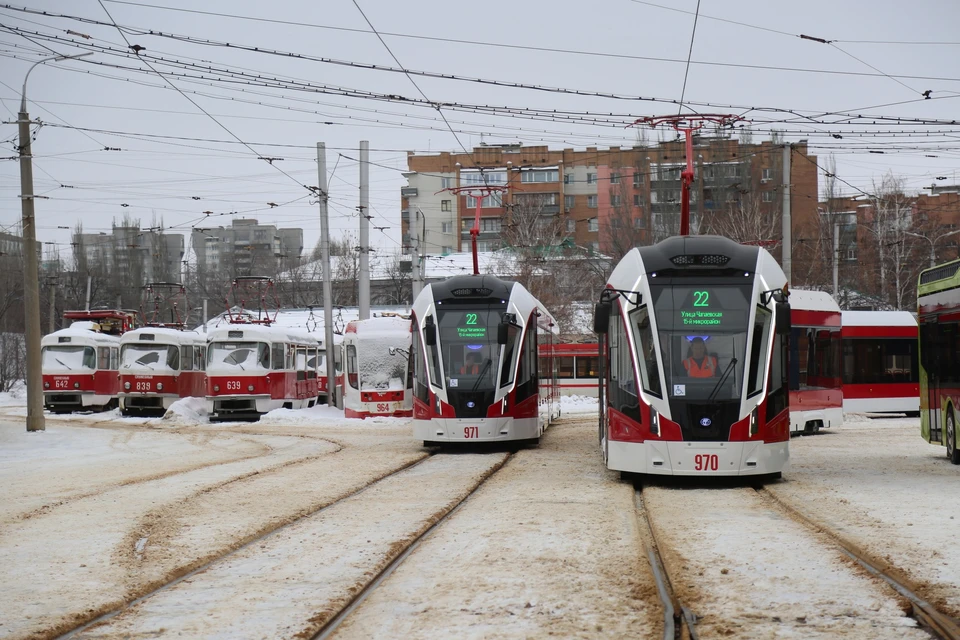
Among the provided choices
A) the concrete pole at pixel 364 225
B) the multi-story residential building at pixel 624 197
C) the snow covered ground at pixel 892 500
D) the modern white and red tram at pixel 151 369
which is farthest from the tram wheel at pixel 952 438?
the modern white and red tram at pixel 151 369

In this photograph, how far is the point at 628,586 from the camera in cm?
789

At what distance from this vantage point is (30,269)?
85.6 ft

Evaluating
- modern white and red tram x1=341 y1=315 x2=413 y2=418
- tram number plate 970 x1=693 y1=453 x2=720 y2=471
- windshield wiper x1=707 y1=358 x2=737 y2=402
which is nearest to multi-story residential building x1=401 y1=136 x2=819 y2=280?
modern white and red tram x1=341 y1=315 x2=413 y2=418

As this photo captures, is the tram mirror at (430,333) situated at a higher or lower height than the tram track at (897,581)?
higher

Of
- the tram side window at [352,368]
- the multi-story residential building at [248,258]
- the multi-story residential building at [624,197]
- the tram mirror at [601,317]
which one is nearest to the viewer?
the tram mirror at [601,317]

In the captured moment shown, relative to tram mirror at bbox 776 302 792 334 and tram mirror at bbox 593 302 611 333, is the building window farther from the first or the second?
tram mirror at bbox 776 302 792 334

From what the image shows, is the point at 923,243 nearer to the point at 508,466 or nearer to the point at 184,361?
the point at 184,361

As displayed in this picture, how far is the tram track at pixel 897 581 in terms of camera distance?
6.52 m

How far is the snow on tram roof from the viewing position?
114ft

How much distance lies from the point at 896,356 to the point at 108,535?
29.0m

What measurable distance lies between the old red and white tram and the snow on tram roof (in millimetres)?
25216

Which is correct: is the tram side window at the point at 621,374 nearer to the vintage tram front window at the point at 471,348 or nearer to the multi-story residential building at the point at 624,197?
the vintage tram front window at the point at 471,348

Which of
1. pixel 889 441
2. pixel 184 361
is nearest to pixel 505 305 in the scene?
pixel 889 441

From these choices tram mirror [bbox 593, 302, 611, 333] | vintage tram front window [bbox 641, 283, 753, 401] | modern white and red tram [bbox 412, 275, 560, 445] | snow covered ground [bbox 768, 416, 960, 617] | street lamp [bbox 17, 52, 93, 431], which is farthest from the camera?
street lamp [bbox 17, 52, 93, 431]
